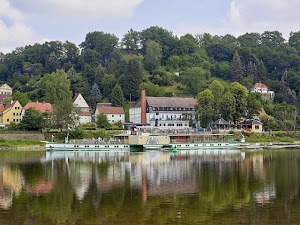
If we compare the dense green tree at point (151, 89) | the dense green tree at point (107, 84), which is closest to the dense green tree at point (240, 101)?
the dense green tree at point (151, 89)

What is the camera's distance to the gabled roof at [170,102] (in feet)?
296

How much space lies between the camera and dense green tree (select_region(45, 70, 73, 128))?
73188mm

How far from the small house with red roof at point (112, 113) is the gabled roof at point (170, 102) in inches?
252

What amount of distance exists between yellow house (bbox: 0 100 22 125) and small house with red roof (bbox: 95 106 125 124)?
585 inches

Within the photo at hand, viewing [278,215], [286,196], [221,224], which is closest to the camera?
[221,224]

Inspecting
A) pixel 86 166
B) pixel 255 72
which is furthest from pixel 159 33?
pixel 86 166

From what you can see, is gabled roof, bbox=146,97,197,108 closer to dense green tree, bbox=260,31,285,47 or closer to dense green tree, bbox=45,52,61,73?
dense green tree, bbox=45,52,61,73

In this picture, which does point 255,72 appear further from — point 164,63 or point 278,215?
point 278,215

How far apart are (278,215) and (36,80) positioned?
103 meters

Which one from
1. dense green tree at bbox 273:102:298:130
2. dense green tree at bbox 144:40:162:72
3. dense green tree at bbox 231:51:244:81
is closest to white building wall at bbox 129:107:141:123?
dense green tree at bbox 273:102:298:130

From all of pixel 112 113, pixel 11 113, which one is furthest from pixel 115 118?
pixel 11 113

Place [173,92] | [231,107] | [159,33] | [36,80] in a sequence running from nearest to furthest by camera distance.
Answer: [231,107], [173,92], [36,80], [159,33]

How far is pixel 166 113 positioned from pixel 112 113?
1082 cm

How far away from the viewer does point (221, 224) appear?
1750 centimetres
